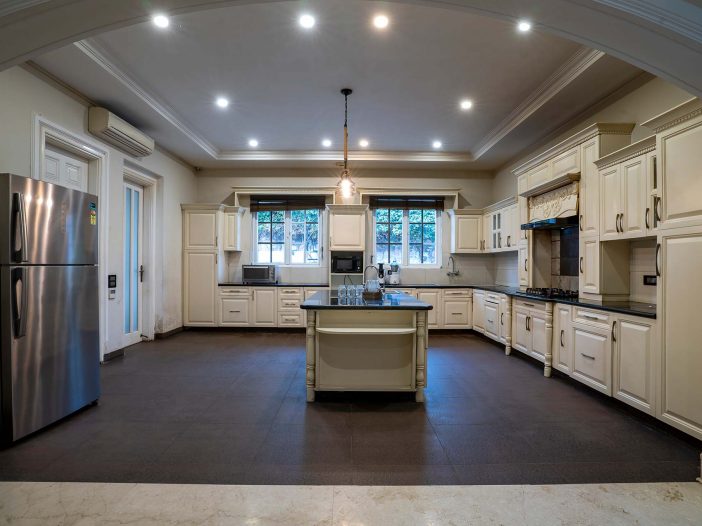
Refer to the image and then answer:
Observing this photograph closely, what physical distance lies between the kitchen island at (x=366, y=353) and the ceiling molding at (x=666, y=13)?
2.25 meters

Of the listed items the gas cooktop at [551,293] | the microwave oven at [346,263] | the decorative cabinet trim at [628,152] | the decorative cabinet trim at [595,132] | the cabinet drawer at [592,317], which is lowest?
the cabinet drawer at [592,317]

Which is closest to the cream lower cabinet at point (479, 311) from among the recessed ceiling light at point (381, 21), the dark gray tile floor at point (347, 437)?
the dark gray tile floor at point (347, 437)

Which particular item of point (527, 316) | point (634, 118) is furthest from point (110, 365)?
point (634, 118)

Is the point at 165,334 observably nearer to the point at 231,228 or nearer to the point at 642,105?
the point at 231,228

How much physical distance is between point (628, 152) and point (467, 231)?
3527 millimetres

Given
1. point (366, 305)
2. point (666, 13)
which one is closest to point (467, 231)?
point (366, 305)

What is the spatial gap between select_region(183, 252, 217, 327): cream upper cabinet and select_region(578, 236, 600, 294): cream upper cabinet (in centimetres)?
539

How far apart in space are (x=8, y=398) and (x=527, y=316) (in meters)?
4.87

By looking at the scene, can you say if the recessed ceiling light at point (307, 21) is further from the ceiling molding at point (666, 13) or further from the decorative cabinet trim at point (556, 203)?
the decorative cabinet trim at point (556, 203)

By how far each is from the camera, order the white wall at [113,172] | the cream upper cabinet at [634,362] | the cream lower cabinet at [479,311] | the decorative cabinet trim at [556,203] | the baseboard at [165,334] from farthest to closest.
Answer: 1. the cream lower cabinet at [479,311]
2. the baseboard at [165,334]
3. the decorative cabinet trim at [556,203]
4. the white wall at [113,172]
5. the cream upper cabinet at [634,362]

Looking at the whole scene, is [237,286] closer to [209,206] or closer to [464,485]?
[209,206]

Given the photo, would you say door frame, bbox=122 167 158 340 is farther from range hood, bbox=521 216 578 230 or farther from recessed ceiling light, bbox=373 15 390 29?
range hood, bbox=521 216 578 230

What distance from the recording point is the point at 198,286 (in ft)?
20.7

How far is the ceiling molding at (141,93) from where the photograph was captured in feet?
10.3
